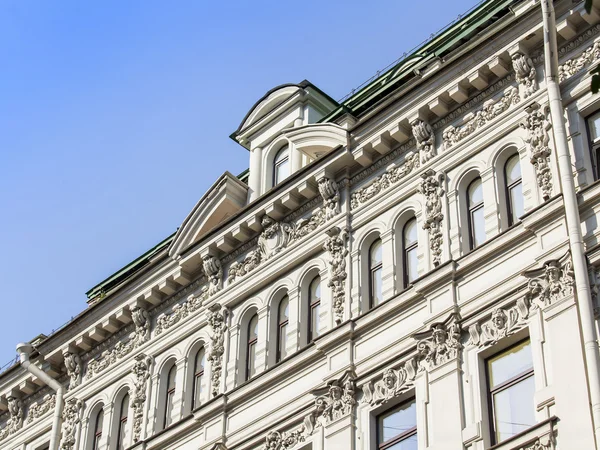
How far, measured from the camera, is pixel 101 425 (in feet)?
116

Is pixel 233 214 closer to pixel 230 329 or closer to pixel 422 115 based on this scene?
pixel 230 329

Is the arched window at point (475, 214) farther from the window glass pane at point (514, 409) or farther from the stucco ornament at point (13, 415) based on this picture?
the stucco ornament at point (13, 415)

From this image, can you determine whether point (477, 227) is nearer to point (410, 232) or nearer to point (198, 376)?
point (410, 232)

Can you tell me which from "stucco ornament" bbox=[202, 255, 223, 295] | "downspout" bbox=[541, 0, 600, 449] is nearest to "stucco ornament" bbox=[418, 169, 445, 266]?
"downspout" bbox=[541, 0, 600, 449]

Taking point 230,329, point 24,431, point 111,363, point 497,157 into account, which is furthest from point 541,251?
point 24,431

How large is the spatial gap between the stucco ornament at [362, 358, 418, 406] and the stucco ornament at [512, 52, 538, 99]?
21.3 ft

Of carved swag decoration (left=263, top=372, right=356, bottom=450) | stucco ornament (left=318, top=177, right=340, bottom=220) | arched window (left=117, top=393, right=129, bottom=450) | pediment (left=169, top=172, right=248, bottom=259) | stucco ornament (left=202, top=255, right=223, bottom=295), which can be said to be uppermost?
pediment (left=169, top=172, right=248, bottom=259)

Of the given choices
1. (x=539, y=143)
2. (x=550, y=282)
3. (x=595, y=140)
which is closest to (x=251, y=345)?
(x=539, y=143)

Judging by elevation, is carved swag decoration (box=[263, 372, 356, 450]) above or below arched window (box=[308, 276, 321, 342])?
below

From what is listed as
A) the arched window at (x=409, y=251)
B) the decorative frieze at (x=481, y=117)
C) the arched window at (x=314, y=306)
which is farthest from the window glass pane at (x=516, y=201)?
the arched window at (x=314, y=306)

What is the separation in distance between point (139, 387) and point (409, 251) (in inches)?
347

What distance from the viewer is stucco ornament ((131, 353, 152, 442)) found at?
33562mm

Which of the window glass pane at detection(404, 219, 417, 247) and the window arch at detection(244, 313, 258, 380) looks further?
the window arch at detection(244, 313, 258, 380)

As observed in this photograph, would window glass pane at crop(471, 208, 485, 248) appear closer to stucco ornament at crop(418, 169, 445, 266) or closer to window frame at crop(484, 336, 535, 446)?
stucco ornament at crop(418, 169, 445, 266)
